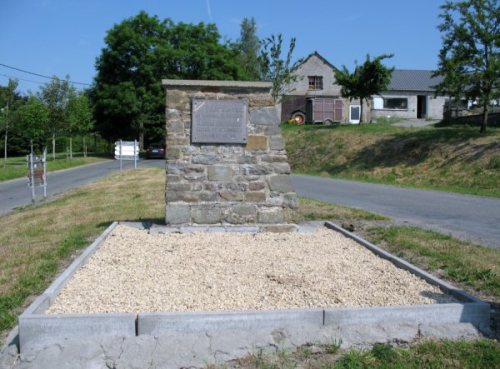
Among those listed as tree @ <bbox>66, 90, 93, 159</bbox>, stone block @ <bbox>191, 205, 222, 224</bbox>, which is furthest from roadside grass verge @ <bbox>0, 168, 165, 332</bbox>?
tree @ <bbox>66, 90, 93, 159</bbox>

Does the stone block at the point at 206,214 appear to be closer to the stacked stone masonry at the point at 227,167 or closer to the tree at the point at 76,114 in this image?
the stacked stone masonry at the point at 227,167

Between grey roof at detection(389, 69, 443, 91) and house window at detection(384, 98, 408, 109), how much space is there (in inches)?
39.0

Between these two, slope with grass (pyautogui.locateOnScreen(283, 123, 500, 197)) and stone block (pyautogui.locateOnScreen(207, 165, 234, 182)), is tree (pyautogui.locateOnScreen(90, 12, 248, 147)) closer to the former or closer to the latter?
slope with grass (pyautogui.locateOnScreen(283, 123, 500, 197))

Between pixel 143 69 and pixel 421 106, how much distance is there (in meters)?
25.6

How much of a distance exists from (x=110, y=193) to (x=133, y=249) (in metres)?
9.38

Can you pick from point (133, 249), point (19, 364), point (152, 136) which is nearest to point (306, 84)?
→ point (152, 136)

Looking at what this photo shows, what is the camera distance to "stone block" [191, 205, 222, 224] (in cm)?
855

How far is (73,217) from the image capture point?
1124cm

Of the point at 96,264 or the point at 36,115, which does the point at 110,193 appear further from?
the point at 36,115

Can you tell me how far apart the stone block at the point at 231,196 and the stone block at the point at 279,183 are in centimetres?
49

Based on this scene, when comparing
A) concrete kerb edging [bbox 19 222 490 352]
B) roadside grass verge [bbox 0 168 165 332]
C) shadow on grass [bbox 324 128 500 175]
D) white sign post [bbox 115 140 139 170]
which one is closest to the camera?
concrete kerb edging [bbox 19 222 490 352]

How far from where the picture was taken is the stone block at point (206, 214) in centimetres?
855

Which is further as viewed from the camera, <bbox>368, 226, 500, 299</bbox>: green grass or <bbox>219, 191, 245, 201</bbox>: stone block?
<bbox>219, 191, 245, 201</bbox>: stone block

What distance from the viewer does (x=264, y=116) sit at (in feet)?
28.1
